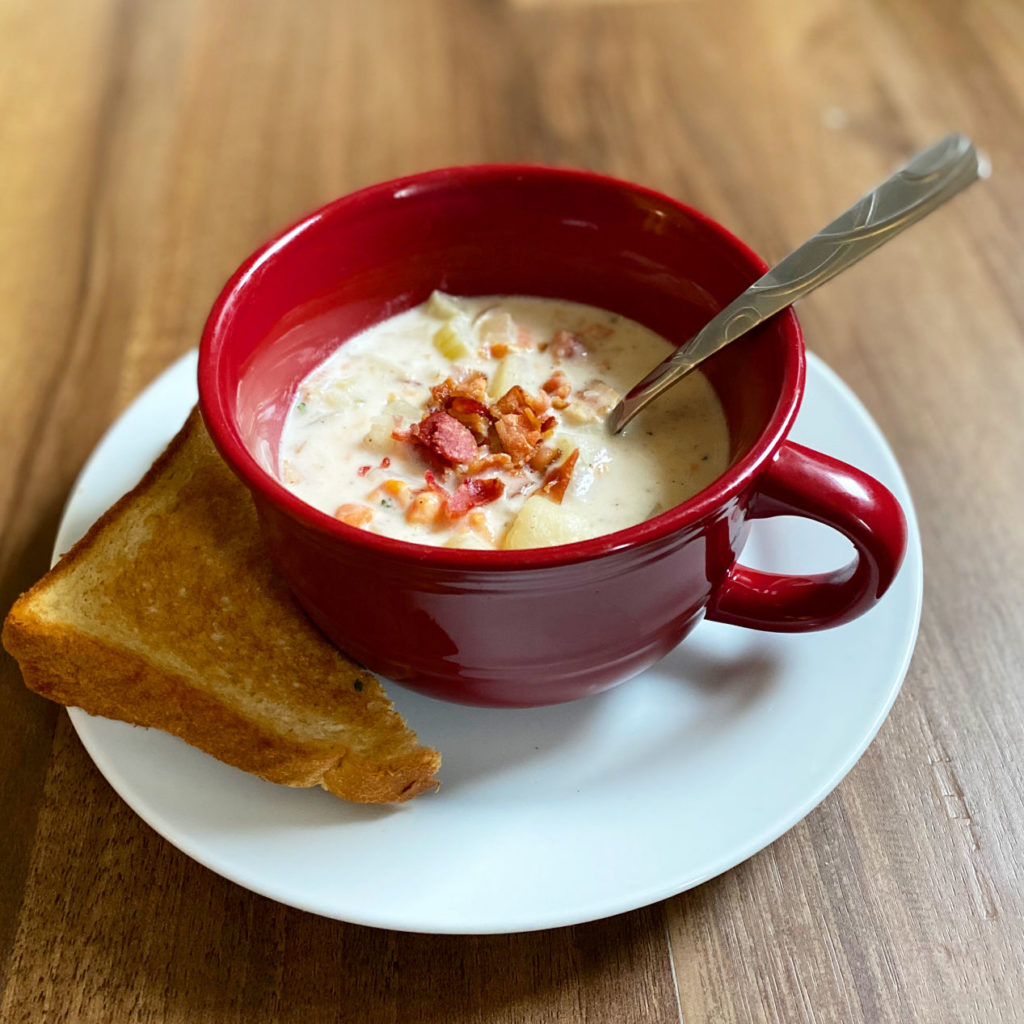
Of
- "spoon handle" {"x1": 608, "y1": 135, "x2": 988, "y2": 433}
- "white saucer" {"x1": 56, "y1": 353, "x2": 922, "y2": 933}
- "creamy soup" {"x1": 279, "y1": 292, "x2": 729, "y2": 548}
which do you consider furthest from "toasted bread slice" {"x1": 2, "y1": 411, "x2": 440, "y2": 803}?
"spoon handle" {"x1": 608, "y1": 135, "x2": 988, "y2": 433}

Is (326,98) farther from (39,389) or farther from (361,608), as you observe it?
(361,608)

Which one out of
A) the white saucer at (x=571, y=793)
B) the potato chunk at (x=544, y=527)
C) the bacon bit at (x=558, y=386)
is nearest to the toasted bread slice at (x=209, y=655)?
the white saucer at (x=571, y=793)

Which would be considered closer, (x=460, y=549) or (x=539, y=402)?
(x=460, y=549)

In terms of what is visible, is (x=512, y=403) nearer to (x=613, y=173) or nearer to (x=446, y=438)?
(x=446, y=438)

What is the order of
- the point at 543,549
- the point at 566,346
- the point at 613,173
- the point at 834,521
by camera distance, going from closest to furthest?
the point at 543,549 < the point at 834,521 < the point at 566,346 < the point at 613,173

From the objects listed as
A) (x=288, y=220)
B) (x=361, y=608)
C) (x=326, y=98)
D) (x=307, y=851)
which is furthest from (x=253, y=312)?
(x=326, y=98)

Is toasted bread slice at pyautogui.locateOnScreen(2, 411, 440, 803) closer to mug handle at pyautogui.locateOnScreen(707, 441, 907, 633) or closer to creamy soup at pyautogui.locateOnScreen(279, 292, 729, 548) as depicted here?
creamy soup at pyautogui.locateOnScreen(279, 292, 729, 548)

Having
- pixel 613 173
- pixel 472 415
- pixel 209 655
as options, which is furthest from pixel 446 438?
pixel 613 173

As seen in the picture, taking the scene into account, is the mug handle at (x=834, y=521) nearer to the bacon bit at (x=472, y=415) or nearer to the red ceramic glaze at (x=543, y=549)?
the red ceramic glaze at (x=543, y=549)
